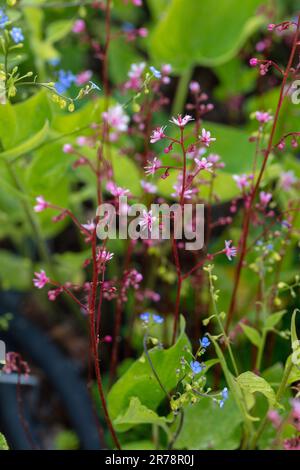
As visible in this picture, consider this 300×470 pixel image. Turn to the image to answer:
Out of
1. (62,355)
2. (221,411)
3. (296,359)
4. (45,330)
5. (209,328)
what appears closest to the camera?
(296,359)

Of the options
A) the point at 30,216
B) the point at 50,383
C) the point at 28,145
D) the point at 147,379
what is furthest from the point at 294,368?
the point at 50,383

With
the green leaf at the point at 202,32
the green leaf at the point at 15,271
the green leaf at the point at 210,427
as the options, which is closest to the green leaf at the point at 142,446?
the green leaf at the point at 210,427

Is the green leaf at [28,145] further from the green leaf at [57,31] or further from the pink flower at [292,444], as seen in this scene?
the pink flower at [292,444]

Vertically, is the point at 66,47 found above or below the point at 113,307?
above

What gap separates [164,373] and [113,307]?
2.24 ft

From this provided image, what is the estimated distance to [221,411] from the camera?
0.99 metres

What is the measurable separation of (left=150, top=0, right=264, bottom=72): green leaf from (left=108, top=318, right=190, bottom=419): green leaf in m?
0.76

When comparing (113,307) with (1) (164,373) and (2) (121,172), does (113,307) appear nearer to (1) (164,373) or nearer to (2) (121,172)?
(2) (121,172)

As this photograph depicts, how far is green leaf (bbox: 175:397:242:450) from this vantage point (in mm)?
967

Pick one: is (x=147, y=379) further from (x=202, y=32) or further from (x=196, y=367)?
(x=202, y=32)

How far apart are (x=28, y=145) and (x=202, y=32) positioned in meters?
0.58

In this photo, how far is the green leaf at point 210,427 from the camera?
38.1 inches

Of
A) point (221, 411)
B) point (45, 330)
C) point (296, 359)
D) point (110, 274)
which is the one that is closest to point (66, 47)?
point (110, 274)
